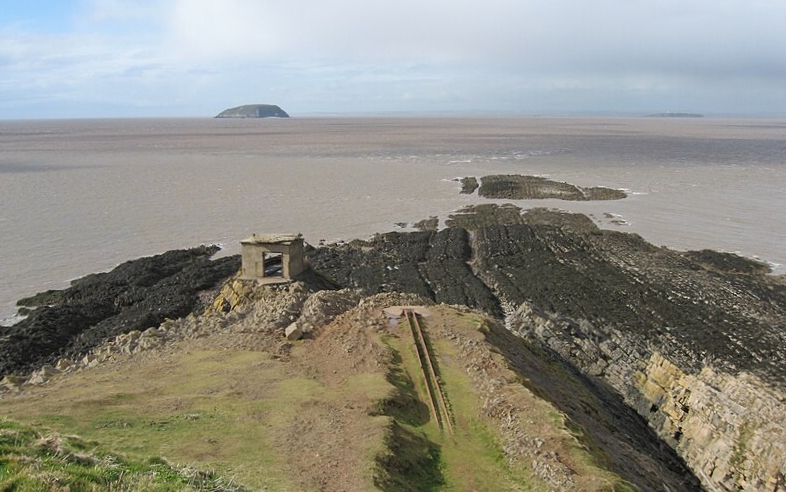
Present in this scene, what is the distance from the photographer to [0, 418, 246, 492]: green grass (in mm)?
8656

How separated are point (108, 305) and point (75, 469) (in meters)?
26.0

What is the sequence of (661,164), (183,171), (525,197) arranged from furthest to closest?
(661,164), (183,171), (525,197)

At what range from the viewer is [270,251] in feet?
90.4

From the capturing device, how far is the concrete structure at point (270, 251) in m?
27.3

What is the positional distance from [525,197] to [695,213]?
1758 centimetres

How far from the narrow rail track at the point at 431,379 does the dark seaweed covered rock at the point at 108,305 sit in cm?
1663

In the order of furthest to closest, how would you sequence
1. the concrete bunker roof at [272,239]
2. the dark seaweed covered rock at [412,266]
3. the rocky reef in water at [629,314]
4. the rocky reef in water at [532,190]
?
1. the rocky reef in water at [532,190]
2. the dark seaweed covered rock at [412,266]
3. the concrete bunker roof at [272,239]
4. the rocky reef in water at [629,314]

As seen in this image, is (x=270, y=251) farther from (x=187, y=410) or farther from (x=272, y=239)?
(x=187, y=410)

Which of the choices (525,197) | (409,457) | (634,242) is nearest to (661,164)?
(525,197)

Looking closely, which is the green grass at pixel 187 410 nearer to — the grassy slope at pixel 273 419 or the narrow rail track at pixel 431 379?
the grassy slope at pixel 273 419

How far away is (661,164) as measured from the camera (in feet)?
324

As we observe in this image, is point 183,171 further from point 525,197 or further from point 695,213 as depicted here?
point 695,213

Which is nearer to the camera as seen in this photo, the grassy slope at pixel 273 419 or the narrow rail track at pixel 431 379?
the grassy slope at pixel 273 419

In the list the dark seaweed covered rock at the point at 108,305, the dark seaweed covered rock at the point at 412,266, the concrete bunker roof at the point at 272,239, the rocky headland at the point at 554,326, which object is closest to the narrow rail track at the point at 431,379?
the rocky headland at the point at 554,326
